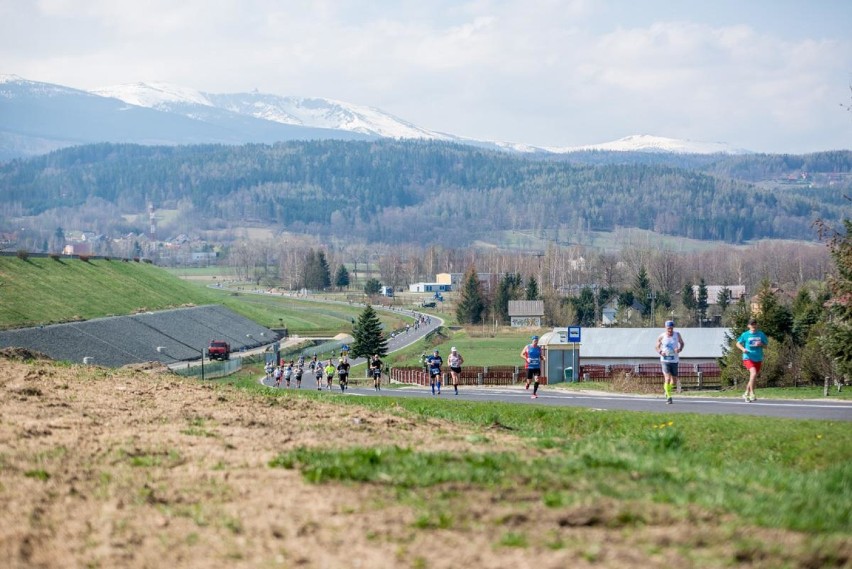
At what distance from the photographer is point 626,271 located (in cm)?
19800

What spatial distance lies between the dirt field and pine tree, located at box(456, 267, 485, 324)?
13149cm

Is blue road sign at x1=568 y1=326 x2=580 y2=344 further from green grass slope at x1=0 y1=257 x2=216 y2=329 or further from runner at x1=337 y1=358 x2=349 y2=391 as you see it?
green grass slope at x1=0 y1=257 x2=216 y2=329

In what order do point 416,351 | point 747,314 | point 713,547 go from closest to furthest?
point 713,547 < point 747,314 < point 416,351

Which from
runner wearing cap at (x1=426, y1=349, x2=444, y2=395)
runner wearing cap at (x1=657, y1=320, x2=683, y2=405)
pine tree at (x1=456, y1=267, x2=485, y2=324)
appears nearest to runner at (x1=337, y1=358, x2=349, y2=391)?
runner wearing cap at (x1=426, y1=349, x2=444, y2=395)

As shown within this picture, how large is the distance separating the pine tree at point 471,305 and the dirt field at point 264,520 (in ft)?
431

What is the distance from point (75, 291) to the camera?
91.3m

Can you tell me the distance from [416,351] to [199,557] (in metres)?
94.6

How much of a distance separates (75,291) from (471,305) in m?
64.8

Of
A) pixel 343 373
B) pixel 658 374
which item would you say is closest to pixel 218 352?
pixel 658 374

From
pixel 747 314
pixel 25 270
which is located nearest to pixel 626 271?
pixel 25 270

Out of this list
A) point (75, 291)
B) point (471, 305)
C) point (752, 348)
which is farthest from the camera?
point (471, 305)

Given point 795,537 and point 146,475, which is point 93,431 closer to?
point 146,475

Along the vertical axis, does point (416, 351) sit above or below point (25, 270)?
below

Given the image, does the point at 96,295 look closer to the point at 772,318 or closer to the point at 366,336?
the point at 366,336
